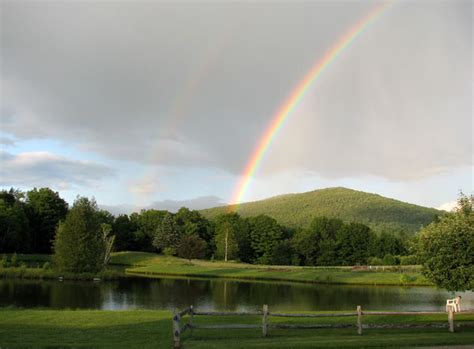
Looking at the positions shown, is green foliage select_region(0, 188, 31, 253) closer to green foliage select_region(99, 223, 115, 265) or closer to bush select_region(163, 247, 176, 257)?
green foliage select_region(99, 223, 115, 265)

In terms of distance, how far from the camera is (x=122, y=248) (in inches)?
5000

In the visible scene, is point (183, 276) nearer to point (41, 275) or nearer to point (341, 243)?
point (41, 275)

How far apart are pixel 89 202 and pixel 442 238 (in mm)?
59342

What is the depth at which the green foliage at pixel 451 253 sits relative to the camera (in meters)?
24.9

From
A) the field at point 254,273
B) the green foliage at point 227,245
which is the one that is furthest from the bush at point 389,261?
the green foliage at point 227,245

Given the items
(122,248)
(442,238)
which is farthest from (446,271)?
(122,248)

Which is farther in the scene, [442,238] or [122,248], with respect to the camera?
[122,248]

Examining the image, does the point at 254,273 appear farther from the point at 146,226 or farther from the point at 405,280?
the point at 146,226

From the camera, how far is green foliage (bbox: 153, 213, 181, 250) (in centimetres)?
12075

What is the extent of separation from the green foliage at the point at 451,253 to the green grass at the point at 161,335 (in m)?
2.07

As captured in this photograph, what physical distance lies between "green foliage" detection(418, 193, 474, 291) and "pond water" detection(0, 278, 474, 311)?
14.9 meters

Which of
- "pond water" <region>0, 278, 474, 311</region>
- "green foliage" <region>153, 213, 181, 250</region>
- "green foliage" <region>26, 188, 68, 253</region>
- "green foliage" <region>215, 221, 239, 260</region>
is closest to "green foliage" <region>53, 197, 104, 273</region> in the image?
"pond water" <region>0, 278, 474, 311</region>

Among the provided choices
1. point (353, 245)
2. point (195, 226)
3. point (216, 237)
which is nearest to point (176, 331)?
point (353, 245)

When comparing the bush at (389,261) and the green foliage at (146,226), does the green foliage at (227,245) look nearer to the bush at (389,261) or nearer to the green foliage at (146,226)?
the green foliage at (146,226)
